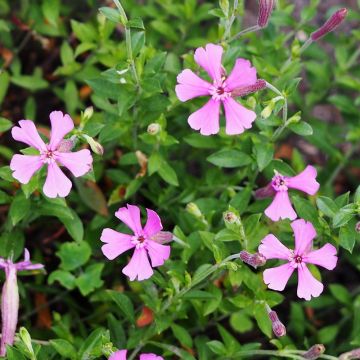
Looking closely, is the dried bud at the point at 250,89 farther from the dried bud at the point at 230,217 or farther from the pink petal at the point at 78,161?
the pink petal at the point at 78,161

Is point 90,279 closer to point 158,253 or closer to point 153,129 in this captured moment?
point 158,253

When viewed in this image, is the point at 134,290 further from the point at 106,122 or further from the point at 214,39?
the point at 214,39

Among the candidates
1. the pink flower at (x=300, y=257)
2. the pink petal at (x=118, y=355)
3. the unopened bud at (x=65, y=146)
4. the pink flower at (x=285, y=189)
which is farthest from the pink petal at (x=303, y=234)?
the unopened bud at (x=65, y=146)

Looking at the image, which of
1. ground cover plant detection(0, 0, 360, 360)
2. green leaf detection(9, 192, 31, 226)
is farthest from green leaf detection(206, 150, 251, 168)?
green leaf detection(9, 192, 31, 226)

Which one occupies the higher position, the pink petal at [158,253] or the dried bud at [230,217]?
the dried bud at [230,217]

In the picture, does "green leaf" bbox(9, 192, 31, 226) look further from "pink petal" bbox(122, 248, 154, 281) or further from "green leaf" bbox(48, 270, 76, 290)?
"pink petal" bbox(122, 248, 154, 281)

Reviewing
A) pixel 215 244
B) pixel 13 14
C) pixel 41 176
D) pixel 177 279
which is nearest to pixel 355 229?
pixel 215 244
